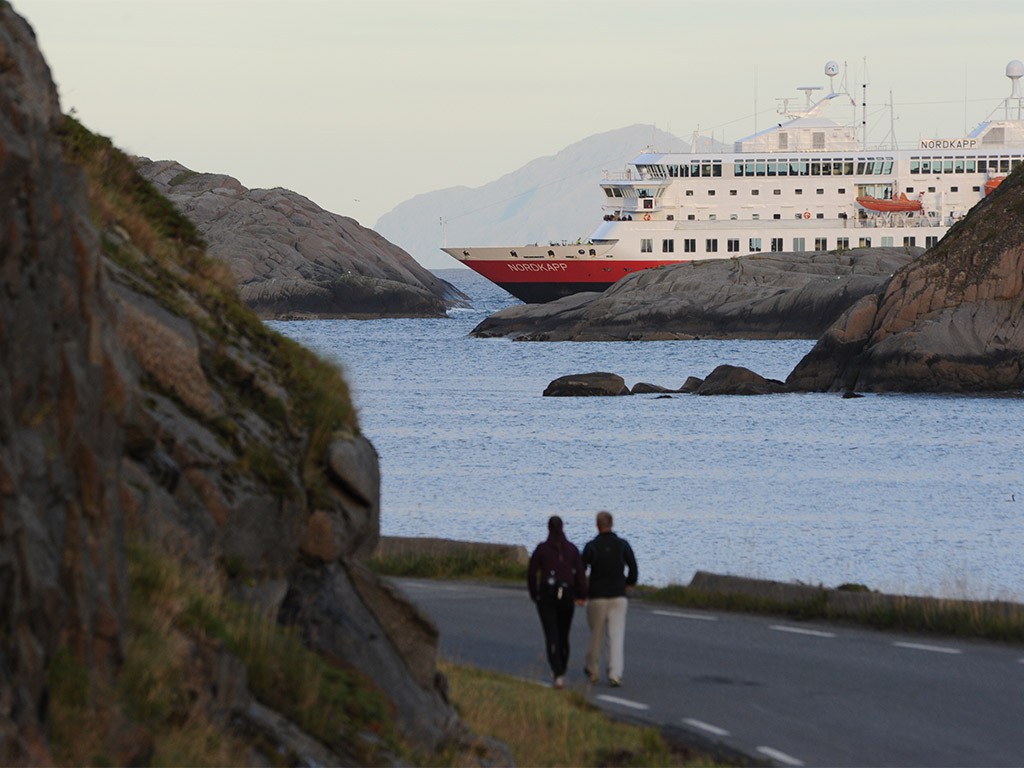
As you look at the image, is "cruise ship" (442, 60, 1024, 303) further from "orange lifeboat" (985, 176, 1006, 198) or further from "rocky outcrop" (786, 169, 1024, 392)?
"rocky outcrop" (786, 169, 1024, 392)

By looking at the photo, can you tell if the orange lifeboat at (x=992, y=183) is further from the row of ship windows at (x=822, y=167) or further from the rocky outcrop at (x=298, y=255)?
the rocky outcrop at (x=298, y=255)

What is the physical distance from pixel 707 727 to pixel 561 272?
99149mm

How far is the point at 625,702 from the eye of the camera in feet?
43.3

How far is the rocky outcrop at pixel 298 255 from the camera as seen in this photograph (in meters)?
134

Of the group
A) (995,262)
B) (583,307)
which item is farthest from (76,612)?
(583,307)

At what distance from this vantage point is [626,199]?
115m

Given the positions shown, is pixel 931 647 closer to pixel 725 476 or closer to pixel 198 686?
pixel 198 686

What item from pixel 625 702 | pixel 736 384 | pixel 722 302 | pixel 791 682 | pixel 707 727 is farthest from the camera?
pixel 722 302

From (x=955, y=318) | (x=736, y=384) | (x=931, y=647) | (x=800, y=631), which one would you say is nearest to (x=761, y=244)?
(x=736, y=384)

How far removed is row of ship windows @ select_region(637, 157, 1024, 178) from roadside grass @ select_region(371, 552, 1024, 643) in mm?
94849

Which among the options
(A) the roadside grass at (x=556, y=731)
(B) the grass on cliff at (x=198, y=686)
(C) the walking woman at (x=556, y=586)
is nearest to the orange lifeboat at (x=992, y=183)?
(C) the walking woman at (x=556, y=586)

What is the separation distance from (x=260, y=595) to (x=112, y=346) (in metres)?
2.17

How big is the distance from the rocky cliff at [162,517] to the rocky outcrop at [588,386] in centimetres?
4854

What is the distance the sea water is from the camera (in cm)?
2762
